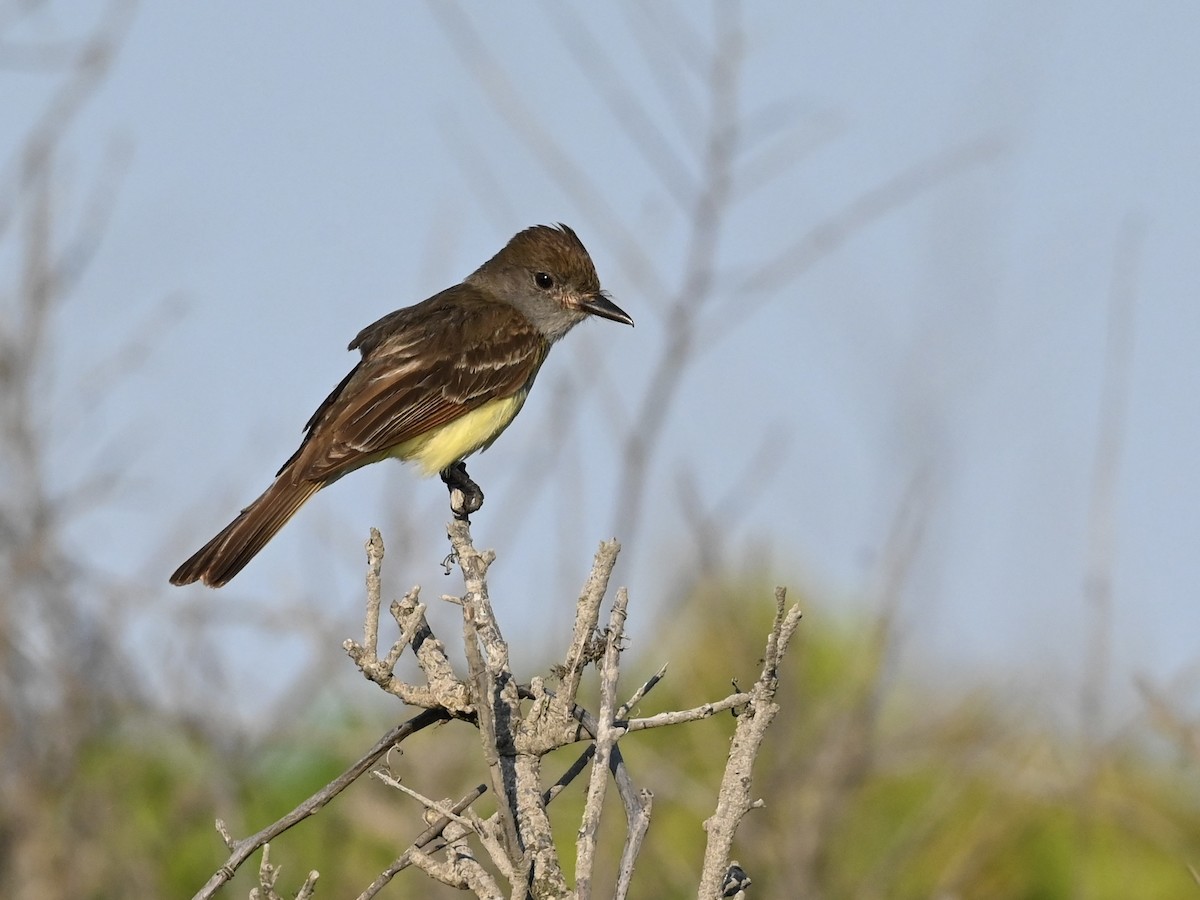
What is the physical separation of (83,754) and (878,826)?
359 cm

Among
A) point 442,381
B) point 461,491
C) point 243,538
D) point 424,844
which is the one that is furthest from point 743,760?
point 442,381

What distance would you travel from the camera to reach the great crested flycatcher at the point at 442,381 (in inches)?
233

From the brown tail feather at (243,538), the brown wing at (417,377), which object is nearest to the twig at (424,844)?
the brown tail feather at (243,538)

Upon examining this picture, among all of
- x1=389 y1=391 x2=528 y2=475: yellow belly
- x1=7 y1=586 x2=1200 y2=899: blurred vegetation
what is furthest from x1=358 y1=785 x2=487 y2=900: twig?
x1=389 y1=391 x2=528 y2=475: yellow belly

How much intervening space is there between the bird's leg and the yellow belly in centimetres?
4

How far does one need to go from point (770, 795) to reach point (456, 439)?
1.85 metres

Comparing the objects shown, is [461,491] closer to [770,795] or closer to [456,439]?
[456,439]

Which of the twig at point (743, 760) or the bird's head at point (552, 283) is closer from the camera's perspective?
the twig at point (743, 760)

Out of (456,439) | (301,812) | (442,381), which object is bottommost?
(301,812)

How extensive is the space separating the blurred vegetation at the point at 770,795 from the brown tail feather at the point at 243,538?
1.18m

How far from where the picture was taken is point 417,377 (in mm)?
6598

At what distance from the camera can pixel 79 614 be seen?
22.0 feet

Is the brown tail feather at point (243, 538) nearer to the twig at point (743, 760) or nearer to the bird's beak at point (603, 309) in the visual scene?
the bird's beak at point (603, 309)

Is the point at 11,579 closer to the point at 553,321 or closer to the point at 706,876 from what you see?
the point at 553,321
